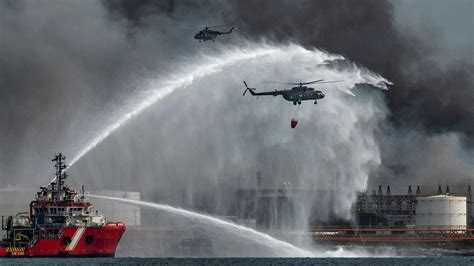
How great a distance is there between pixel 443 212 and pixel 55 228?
255 ft

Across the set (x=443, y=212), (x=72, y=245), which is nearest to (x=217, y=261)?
(x=72, y=245)

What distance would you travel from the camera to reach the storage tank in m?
182

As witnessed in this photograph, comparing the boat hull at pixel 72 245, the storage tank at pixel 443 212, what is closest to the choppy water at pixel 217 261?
the boat hull at pixel 72 245

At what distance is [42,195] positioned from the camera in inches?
4860

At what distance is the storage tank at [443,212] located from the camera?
182250 millimetres

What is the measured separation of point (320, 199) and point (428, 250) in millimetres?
23160

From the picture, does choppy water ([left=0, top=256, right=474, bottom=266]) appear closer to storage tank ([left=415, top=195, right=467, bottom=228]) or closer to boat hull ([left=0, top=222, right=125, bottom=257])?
boat hull ([left=0, top=222, right=125, bottom=257])

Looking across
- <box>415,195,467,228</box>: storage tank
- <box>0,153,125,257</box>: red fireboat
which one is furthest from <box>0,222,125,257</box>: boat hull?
<box>415,195,467,228</box>: storage tank

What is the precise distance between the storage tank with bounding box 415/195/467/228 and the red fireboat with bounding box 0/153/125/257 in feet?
241

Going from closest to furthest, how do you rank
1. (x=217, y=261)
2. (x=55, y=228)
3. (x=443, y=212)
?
(x=55, y=228) < (x=217, y=261) < (x=443, y=212)

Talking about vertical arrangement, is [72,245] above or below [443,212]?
below

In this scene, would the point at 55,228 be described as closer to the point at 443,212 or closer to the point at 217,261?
the point at 217,261

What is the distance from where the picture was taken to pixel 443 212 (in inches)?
7195

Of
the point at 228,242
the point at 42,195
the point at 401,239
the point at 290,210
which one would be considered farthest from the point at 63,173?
the point at 401,239
